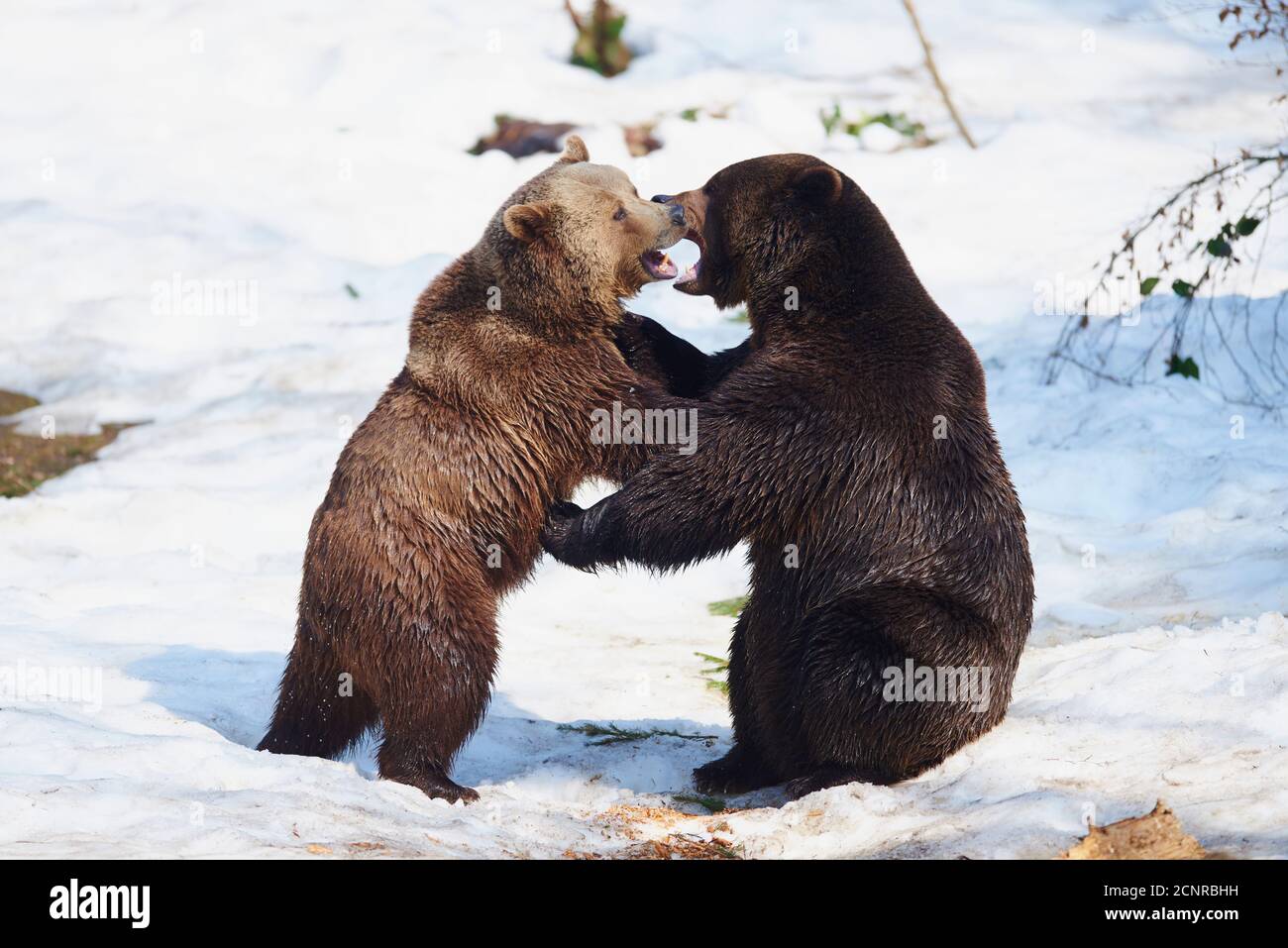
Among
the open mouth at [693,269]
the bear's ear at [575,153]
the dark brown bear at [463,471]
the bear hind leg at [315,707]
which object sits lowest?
the bear hind leg at [315,707]

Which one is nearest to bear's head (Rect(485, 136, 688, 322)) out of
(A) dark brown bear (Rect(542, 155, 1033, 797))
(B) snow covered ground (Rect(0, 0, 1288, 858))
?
(A) dark brown bear (Rect(542, 155, 1033, 797))

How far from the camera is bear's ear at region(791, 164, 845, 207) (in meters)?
5.48

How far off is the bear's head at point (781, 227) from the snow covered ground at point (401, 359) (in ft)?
6.19

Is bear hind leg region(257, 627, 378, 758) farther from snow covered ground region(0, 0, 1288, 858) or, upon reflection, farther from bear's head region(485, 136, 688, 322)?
bear's head region(485, 136, 688, 322)

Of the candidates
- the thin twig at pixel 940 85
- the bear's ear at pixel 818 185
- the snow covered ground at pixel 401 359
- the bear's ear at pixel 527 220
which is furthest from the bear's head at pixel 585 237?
the thin twig at pixel 940 85

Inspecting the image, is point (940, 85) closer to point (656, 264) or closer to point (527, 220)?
point (656, 264)

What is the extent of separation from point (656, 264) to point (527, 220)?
592 millimetres

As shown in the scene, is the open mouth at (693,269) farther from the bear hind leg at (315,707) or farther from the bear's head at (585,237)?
the bear hind leg at (315,707)

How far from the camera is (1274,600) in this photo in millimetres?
6719

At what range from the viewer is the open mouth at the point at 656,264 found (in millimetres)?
5910

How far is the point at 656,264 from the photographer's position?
234 inches

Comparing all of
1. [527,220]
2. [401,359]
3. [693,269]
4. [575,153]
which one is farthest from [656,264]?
[401,359]

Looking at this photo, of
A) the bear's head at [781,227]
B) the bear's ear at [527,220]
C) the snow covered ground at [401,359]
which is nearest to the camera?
the snow covered ground at [401,359]

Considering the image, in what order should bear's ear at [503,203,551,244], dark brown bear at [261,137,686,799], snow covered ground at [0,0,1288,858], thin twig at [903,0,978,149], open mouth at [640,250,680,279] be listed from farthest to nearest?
thin twig at [903,0,978,149]
open mouth at [640,250,680,279]
bear's ear at [503,203,551,244]
dark brown bear at [261,137,686,799]
snow covered ground at [0,0,1288,858]
